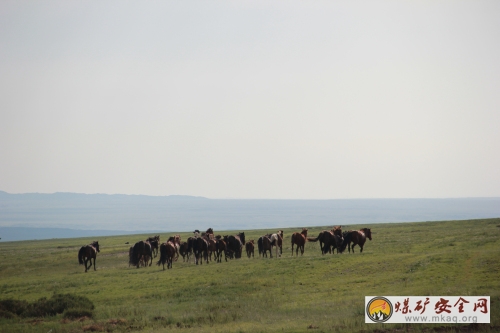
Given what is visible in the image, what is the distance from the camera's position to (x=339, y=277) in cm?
2822

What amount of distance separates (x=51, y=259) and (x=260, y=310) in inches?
1407

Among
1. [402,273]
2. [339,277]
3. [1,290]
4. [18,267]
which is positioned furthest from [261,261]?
[18,267]

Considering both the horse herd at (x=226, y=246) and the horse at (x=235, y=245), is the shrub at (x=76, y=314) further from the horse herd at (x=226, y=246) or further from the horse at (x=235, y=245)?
the horse at (x=235, y=245)

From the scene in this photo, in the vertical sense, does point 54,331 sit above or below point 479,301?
below

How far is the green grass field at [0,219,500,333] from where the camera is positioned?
67.6ft

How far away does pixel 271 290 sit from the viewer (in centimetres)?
2695

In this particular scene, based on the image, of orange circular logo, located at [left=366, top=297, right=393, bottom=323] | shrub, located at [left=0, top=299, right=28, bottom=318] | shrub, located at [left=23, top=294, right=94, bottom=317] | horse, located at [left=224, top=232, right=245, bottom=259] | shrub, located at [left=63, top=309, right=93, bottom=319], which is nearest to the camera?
orange circular logo, located at [left=366, top=297, right=393, bottom=323]

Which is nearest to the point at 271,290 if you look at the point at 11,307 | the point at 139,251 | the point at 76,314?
the point at 76,314

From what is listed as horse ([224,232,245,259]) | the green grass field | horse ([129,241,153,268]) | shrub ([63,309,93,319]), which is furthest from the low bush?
horse ([224,232,245,259])

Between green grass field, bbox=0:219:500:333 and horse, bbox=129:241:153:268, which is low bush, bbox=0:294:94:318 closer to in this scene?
green grass field, bbox=0:219:500:333

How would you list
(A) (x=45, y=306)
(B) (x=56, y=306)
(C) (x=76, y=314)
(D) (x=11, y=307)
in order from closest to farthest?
(C) (x=76, y=314)
(B) (x=56, y=306)
(A) (x=45, y=306)
(D) (x=11, y=307)

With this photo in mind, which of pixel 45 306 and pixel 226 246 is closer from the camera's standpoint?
pixel 45 306

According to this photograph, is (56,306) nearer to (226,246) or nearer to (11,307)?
(11,307)

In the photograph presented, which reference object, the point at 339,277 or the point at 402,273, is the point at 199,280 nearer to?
the point at 339,277
